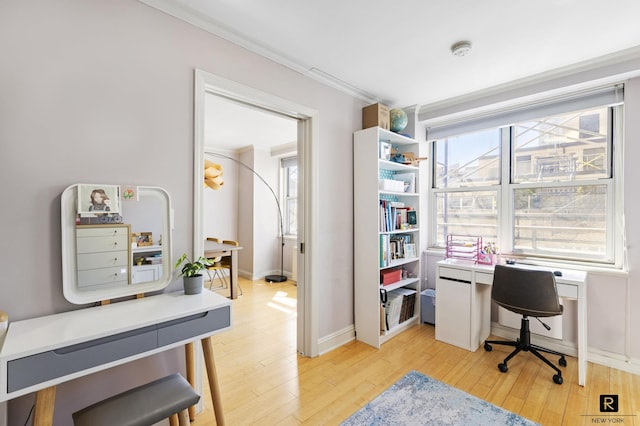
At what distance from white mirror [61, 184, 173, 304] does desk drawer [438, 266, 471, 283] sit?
7.88ft

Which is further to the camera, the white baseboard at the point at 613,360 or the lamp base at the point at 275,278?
the lamp base at the point at 275,278

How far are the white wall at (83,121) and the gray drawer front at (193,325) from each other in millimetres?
414

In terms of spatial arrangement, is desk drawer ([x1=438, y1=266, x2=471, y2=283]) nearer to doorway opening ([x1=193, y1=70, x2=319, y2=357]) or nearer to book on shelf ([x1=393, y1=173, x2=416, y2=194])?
book on shelf ([x1=393, y1=173, x2=416, y2=194])

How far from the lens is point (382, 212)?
2.86m

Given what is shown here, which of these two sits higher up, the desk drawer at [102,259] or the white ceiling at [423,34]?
the white ceiling at [423,34]

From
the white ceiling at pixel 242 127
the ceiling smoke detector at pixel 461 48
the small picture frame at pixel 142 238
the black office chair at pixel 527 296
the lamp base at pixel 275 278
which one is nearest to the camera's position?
the small picture frame at pixel 142 238

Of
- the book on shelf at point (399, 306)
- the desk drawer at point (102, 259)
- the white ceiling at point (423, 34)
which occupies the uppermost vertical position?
the white ceiling at point (423, 34)

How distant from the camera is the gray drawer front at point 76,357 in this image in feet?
3.37

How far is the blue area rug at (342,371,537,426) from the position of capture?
178cm

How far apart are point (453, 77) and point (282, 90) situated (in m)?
1.50

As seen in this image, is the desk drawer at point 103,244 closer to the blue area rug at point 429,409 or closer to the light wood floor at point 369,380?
the light wood floor at point 369,380

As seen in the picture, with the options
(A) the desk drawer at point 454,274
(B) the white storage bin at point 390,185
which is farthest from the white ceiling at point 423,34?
(A) the desk drawer at point 454,274

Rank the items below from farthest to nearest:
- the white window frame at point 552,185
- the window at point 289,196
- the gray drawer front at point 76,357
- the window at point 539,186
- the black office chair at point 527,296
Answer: the window at point 289,196, the window at point 539,186, the white window frame at point 552,185, the black office chair at point 527,296, the gray drawer front at point 76,357

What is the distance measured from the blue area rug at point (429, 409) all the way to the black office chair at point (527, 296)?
57 cm
